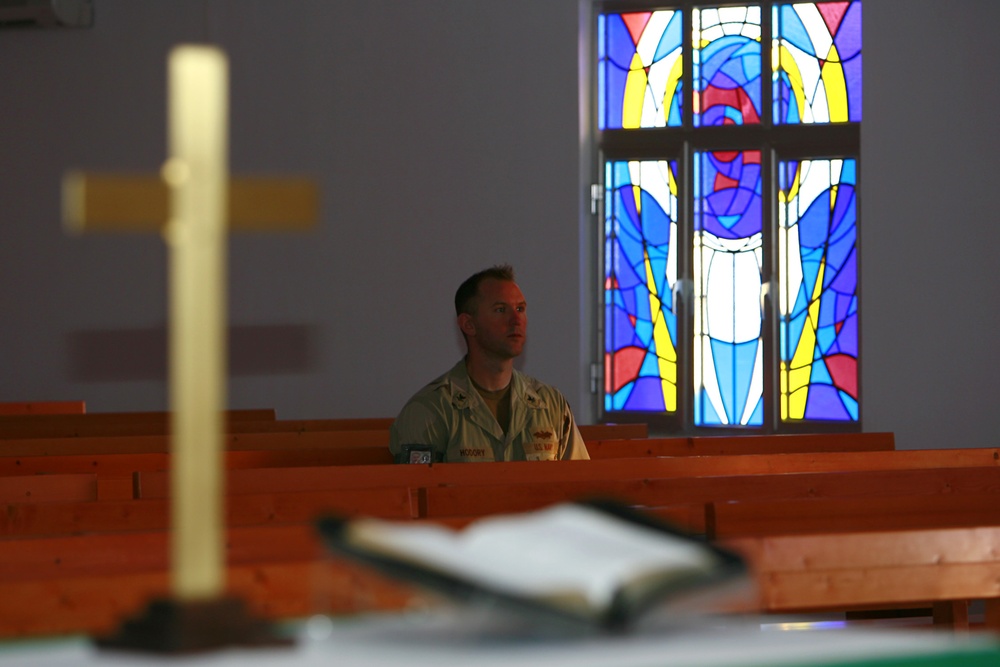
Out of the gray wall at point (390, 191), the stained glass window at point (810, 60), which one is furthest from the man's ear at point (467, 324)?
the stained glass window at point (810, 60)

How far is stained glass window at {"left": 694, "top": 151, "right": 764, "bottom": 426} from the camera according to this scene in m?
7.00

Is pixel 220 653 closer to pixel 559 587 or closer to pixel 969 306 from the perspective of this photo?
pixel 559 587

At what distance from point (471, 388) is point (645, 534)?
3.10 meters

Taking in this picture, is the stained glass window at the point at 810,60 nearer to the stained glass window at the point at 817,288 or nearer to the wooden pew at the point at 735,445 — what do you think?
the stained glass window at the point at 817,288

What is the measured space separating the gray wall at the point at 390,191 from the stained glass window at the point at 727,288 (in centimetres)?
62

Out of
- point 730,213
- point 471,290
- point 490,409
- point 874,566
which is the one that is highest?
point 730,213

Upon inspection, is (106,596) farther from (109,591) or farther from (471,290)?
(471,290)

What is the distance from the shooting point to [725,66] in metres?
7.02

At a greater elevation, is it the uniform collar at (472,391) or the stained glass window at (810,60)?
the stained glass window at (810,60)

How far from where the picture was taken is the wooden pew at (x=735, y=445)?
15.1ft

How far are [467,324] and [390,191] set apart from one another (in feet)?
10.7

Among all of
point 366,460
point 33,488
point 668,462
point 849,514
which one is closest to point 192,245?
point 849,514

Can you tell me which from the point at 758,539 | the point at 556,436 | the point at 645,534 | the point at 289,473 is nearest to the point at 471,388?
the point at 556,436

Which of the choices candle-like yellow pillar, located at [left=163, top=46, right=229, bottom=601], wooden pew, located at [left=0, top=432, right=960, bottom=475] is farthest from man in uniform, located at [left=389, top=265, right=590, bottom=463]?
candle-like yellow pillar, located at [left=163, top=46, right=229, bottom=601]
